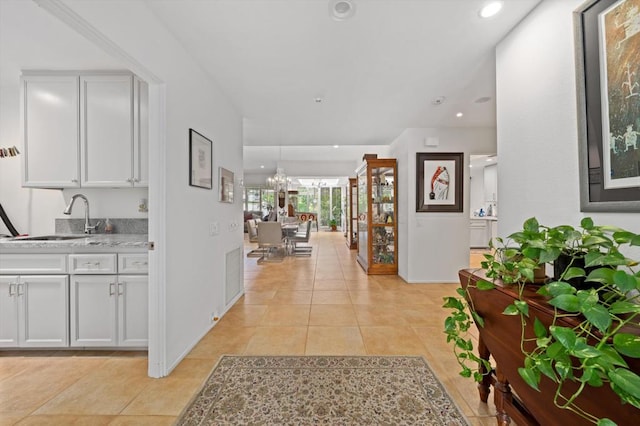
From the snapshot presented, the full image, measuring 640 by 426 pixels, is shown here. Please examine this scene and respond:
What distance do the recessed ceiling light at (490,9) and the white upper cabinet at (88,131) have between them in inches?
106

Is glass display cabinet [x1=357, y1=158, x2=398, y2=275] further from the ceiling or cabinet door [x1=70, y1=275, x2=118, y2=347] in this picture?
cabinet door [x1=70, y1=275, x2=118, y2=347]

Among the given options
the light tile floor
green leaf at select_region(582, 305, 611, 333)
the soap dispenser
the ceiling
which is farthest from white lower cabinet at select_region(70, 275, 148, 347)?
green leaf at select_region(582, 305, 611, 333)

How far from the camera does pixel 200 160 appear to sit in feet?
7.62

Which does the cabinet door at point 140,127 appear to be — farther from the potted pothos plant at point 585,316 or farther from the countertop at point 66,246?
the potted pothos plant at point 585,316

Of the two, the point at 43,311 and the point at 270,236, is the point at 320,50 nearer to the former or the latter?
the point at 43,311

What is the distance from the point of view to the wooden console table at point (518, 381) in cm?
78

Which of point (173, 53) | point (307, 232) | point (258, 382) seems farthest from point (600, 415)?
point (307, 232)

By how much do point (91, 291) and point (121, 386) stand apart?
80cm

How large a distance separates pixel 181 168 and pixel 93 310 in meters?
1.36

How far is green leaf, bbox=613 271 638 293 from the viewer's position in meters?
0.75

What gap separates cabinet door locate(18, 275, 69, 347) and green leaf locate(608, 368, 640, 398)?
3.12 meters

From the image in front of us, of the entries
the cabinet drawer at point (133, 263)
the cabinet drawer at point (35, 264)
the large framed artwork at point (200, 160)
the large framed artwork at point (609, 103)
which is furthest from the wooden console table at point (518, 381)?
the cabinet drawer at point (35, 264)

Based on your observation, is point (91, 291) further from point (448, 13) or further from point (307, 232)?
point (307, 232)

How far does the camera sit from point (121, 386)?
1.71 meters
